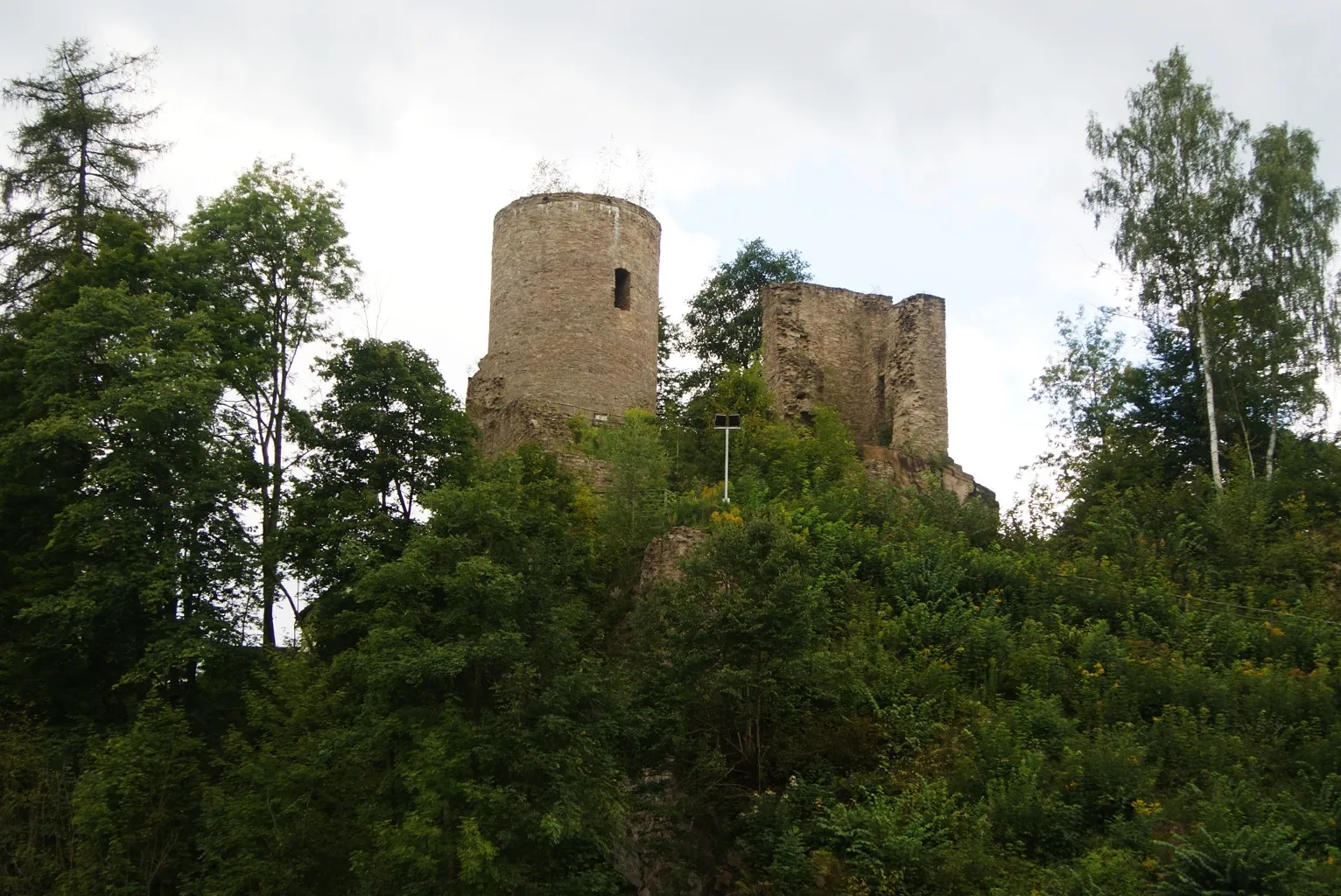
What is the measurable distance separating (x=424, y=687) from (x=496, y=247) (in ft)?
43.9

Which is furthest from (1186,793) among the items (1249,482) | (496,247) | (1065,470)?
(496,247)

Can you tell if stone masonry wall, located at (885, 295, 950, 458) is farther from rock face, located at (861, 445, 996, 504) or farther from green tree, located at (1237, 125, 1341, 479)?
green tree, located at (1237, 125, 1341, 479)

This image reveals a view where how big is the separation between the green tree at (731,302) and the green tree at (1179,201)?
9.23 meters

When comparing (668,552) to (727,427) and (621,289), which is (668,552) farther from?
(621,289)

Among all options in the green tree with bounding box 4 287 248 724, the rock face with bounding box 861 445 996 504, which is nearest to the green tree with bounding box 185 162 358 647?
the green tree with bounding box 4 287 248 724

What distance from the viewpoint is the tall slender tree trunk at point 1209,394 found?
70.1ft

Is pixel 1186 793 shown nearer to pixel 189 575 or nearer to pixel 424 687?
pixel 424 687

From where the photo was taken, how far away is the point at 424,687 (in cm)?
1313

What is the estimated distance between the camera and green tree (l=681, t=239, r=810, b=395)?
31.3 meters

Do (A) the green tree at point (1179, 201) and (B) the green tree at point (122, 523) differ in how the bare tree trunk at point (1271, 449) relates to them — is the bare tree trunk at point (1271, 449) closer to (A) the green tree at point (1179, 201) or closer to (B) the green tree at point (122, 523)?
(A) the green tree at point (1179, 201)

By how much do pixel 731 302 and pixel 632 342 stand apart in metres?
8.22

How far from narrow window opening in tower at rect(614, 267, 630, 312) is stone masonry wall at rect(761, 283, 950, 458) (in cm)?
279

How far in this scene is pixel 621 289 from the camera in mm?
24688

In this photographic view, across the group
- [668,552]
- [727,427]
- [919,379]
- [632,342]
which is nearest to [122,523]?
[668,552]
